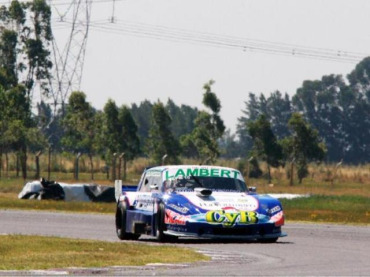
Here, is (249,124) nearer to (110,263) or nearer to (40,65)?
(40,65)

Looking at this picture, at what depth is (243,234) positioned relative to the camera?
79.8ft

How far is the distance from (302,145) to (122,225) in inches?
2572

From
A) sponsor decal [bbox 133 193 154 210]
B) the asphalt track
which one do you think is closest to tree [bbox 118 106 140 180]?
the asphalt track

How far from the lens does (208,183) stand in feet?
84.8

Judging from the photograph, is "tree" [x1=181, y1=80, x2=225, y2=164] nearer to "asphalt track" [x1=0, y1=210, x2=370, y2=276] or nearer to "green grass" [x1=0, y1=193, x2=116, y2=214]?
"green grass" [x1=0, y1=193, x2=116, y2=214]

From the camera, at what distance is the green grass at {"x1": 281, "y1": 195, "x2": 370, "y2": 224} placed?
1570 inches

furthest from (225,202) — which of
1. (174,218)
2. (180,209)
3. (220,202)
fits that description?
(174,218)

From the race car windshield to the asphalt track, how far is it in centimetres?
101

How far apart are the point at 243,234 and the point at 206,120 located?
6136 cm

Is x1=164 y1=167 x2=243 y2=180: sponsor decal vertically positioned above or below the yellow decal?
above

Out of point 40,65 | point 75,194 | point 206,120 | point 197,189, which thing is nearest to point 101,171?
point 40,65

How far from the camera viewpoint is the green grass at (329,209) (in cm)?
3988

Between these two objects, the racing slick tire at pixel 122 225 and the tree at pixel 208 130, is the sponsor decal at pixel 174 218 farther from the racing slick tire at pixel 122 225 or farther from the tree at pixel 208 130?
the tree at pixel 208 130

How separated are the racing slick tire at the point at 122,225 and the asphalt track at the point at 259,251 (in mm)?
301
